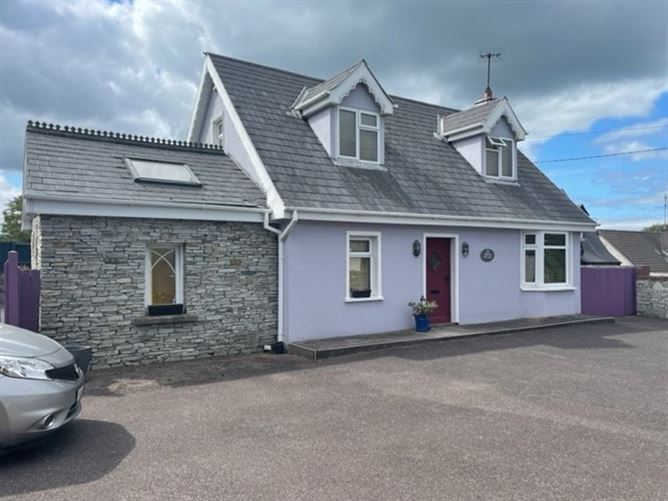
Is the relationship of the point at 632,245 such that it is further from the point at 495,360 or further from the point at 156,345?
the point at 156,345

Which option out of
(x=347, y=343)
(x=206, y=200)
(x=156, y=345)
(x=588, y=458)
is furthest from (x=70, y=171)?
(x=588, y=458)

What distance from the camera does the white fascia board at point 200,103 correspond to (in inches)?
478

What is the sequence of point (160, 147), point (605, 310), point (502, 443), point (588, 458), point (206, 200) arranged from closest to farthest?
point (588, 458), point (502, 443), point (206, 200), point (160, 147), point (605, 310)

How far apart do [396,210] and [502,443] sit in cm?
640

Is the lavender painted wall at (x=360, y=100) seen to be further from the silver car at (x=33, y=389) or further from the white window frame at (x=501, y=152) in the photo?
the silver car at (x=33, y=389)

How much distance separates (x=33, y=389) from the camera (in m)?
4.12

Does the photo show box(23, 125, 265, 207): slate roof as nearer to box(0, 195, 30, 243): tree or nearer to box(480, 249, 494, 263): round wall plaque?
box(480, 249, 494, 263): round wall plaque

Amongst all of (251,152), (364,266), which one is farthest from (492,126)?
(251,152)

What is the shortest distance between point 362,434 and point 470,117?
1147cm

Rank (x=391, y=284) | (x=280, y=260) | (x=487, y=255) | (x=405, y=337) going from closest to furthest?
1. (x=280, y=260)
2. (x=405, y=337)
3. (x=391, y=284)
4. (x=487, y=255)

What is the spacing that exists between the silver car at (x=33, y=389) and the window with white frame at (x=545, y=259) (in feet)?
37.2

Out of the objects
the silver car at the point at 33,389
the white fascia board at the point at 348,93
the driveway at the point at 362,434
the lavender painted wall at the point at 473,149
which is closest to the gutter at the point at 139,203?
the driveway at the point at 362,434

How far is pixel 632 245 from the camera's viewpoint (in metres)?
30.1

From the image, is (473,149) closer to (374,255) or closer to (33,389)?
(374,255)
